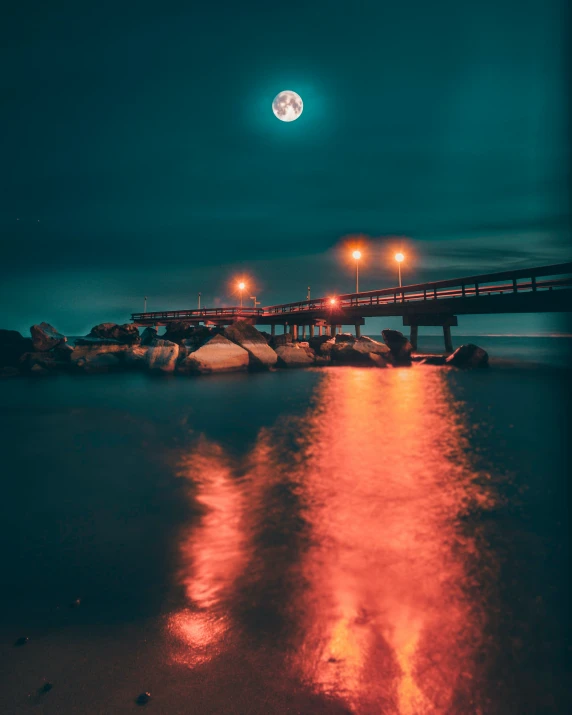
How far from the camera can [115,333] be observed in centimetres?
2895

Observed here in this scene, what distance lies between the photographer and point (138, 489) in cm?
648

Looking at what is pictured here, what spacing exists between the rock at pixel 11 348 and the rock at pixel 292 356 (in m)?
17.8

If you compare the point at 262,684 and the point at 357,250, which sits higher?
the point at 357,250

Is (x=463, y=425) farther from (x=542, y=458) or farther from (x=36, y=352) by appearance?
(x=36, y=352)

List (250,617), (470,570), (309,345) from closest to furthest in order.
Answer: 1. (250,617)
2. (470,570)
3. (309,345)

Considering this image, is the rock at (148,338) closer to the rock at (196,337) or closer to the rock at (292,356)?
the rock at (196,337)

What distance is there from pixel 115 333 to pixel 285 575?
2859 cm

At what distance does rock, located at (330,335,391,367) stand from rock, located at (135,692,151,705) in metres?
27.0

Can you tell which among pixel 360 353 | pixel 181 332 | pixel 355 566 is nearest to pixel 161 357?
pixel 181 332

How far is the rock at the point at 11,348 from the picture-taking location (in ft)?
84.3

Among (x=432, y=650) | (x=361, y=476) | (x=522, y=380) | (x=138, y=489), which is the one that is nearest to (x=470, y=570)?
(x=432, y=650)

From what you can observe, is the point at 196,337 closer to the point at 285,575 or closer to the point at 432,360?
the point at 432,360

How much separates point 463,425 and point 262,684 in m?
11.3

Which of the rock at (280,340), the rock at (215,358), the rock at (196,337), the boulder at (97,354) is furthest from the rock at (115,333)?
the rock at (280,340)
